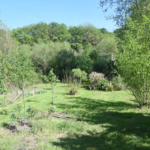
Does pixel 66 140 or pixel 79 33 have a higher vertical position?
pixel 79 33

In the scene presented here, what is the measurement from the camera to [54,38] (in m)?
43.3

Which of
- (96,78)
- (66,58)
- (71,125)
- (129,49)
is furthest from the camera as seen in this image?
(66,58)

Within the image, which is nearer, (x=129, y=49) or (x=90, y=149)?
(x=90, y=149)

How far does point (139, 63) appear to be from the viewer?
20.5 feet

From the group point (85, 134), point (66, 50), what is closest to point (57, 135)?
point (85, 134)

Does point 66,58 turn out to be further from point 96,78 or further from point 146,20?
point 146,20

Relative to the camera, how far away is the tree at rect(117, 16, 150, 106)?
617 centimetres

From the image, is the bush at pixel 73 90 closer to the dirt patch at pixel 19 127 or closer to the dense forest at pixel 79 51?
the dense forest at pixel 79 51

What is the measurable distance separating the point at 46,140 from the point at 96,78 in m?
10.4

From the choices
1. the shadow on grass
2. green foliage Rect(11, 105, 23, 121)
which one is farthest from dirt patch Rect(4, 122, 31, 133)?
the shadow on grass

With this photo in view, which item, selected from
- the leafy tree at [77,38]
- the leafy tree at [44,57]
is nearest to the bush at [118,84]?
the leafy tree at [44,57]

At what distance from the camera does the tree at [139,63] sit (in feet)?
20.2

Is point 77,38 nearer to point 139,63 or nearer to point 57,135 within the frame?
point 139,63

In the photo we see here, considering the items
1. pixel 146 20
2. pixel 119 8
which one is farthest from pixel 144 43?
pixel 119 8
